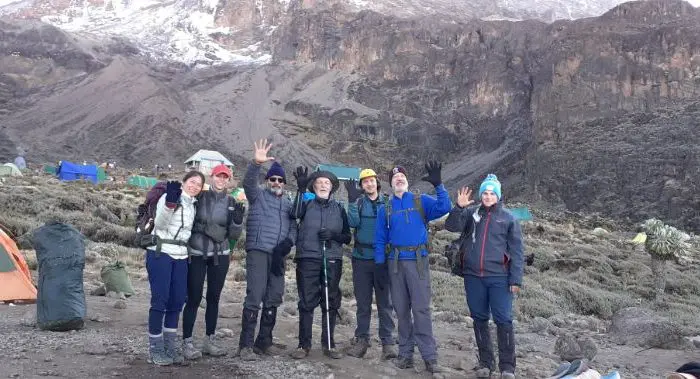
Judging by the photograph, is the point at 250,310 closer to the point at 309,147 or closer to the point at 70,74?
the point at 309,147

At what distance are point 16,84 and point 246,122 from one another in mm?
46258

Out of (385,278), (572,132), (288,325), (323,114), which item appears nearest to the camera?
(385,278)

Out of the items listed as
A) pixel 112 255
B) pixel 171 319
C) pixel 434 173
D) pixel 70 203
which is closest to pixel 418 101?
pixel 70 203

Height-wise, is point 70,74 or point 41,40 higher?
point 41,40

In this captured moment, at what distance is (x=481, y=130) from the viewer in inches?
4318

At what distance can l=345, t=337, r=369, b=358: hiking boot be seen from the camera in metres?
5.72

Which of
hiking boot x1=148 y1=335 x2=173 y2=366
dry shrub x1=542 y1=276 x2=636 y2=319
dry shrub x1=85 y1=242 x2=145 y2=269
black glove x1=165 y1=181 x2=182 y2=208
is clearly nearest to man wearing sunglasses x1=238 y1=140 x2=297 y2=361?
hiking boot x1=148 y1=335 x2=173 y2=366

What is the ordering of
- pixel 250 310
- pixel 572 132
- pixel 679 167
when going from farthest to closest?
1. pixel 572 132
2. pixel 679 167
3. pixel 250 310

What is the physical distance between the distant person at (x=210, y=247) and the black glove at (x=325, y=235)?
0.78m

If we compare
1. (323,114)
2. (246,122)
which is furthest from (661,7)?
(246,122)

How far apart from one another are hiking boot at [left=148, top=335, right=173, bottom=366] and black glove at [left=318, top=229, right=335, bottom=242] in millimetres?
1699

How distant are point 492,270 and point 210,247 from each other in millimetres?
A: 2561

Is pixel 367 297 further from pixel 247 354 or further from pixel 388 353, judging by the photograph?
pixel 247 354

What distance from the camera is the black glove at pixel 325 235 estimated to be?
5656 mm
